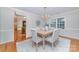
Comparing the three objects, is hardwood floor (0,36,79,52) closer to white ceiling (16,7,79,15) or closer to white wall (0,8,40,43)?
white wall (0,8,40,43)

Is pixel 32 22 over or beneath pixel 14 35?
over

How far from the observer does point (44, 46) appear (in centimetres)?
180

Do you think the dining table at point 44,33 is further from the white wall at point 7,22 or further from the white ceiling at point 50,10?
the white ceiling at point 50,10

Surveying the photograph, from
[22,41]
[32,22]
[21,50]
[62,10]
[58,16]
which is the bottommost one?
[21,50]

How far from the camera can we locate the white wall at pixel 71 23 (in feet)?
5.79

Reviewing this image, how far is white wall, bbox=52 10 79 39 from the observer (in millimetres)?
1766

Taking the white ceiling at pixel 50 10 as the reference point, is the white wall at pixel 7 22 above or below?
below

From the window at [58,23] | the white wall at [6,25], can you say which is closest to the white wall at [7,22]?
the white wall at [6,25]

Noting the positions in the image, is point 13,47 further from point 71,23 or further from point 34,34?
point 71,23

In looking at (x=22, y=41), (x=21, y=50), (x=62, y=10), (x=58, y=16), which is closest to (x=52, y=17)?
(x=58, y=16)

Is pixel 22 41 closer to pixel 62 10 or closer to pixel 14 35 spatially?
pixel 14 35

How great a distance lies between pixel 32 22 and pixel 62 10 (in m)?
0.62

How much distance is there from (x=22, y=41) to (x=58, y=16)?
2.75 ft

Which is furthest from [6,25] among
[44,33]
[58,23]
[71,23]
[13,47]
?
[71,23]
